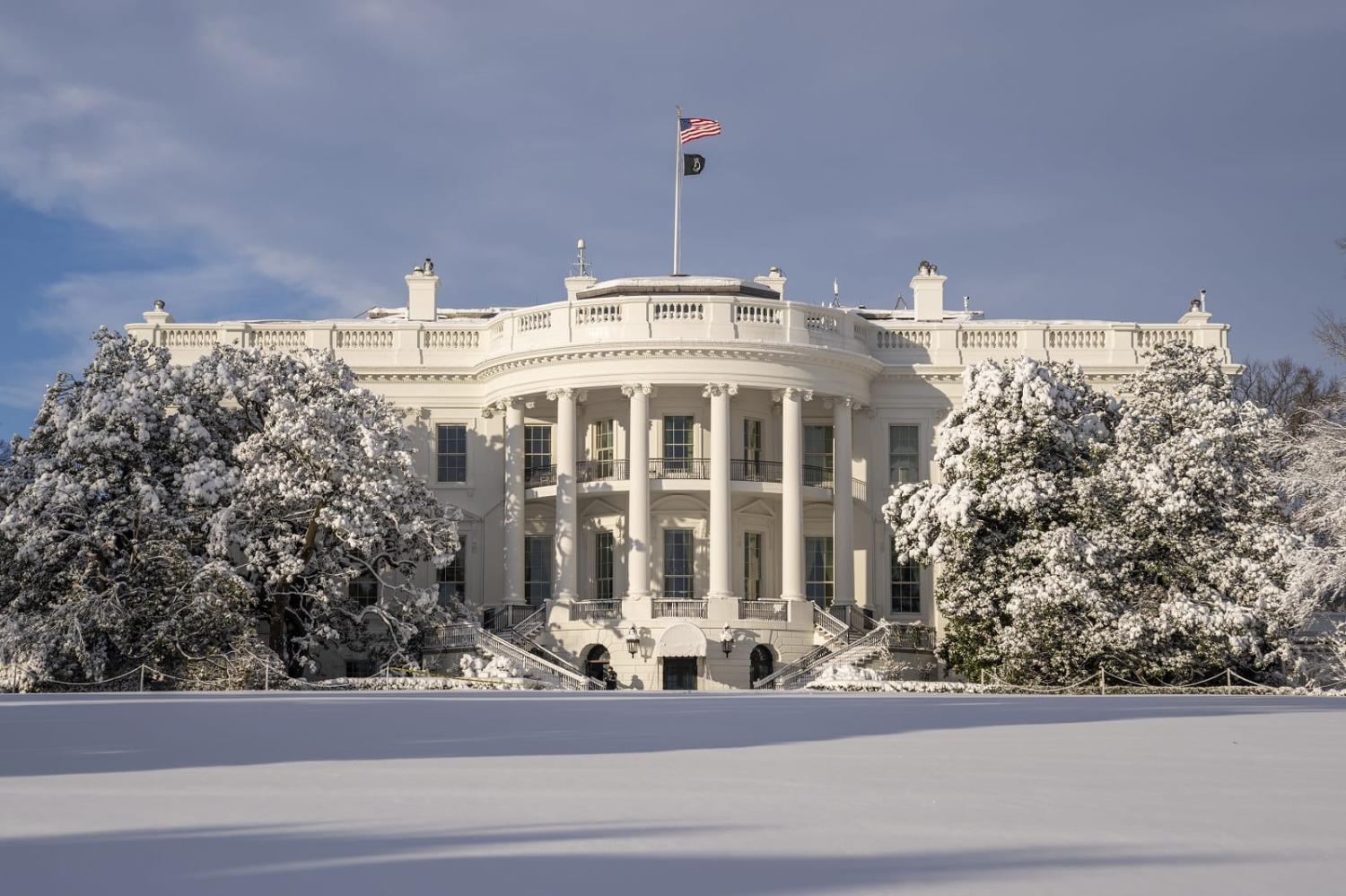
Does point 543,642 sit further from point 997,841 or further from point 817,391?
point 997,841

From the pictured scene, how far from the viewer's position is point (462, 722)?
16.1 metres

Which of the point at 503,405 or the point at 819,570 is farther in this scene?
the point at 819,570

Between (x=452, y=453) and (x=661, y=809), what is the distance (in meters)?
35.1

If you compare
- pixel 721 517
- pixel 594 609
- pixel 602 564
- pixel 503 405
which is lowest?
pixel 594 609

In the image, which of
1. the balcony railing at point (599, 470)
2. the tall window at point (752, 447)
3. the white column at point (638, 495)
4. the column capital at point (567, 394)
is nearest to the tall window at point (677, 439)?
the balcony railing at point (599, 470)

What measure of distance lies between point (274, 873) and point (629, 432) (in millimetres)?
33168

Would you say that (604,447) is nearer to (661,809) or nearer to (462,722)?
(462,722)

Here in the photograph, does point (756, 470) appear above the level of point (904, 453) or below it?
below

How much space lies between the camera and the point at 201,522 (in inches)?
1315

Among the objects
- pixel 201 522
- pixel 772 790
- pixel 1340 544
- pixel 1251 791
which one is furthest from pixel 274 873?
pixel 201 522

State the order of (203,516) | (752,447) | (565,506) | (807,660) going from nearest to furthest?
1. (203,516)
2. (807,660)
3. (565,506)
4. (752,447)

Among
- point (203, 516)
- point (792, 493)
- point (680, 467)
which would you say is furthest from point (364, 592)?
point (792, 493)

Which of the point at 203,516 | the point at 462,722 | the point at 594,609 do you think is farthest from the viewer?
the point at 594,609

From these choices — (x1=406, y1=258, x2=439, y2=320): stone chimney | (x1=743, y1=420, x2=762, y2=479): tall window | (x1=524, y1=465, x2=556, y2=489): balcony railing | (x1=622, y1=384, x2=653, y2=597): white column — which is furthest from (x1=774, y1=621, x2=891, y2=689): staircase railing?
(x1=406, y1=258, x2=439, y2=320): stone chimney
